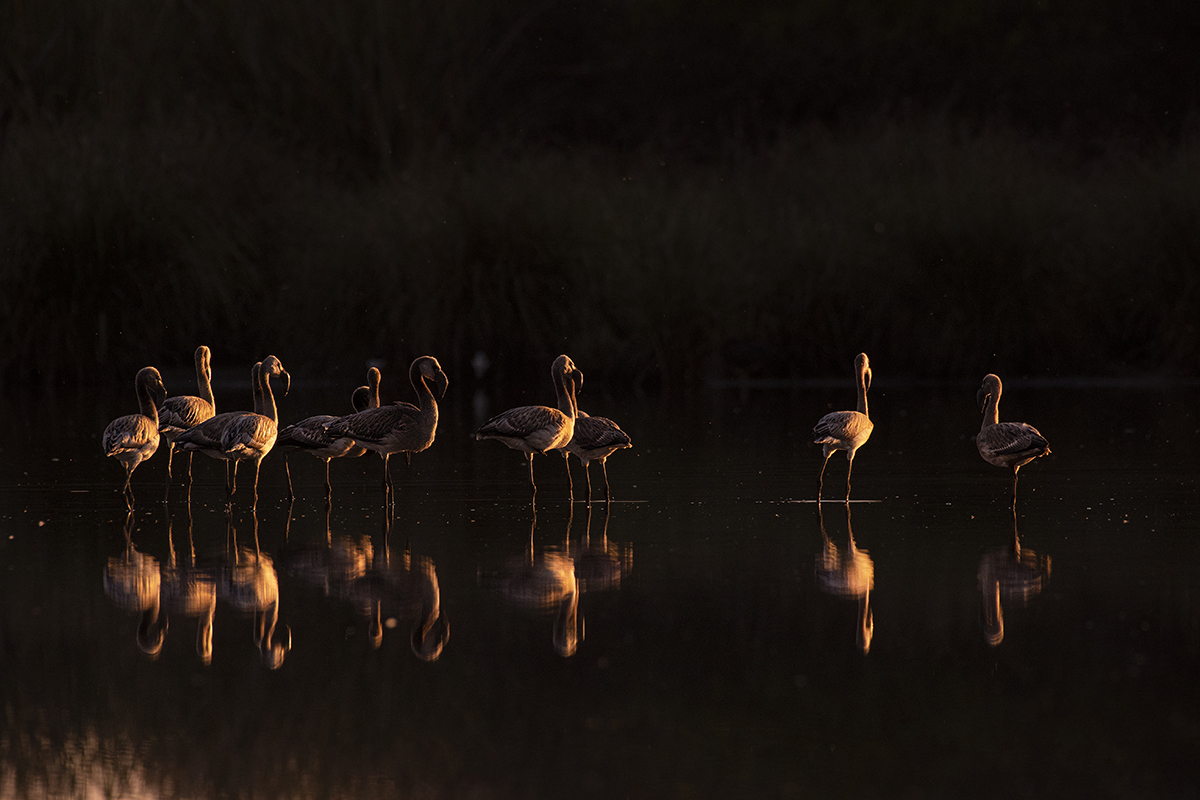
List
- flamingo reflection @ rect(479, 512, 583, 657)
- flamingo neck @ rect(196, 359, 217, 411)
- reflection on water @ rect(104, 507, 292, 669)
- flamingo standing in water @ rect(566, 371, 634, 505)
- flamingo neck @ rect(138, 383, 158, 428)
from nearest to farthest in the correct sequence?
reflection on water @ rect(104, 507, 292, 669), flamingo reflection @ rect(479, 512, 583, 657), flamingo standing in water @ rect(566, 371, 634, 505), flamingo neck @ rect(138, 383, 158, 428), flamingo neck @ rect(196, 359, 217, 411)

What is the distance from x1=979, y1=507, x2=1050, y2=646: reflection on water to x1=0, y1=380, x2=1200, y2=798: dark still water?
0.02 meters

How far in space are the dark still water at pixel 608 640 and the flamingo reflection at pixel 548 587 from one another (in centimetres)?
3

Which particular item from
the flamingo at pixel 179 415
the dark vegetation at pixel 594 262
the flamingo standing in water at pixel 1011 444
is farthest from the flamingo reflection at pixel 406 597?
the dark vegetation at pixel 594 262

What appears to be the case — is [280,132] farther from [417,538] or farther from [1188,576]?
[1188,576]

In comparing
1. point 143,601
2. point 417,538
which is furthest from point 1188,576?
point 143,601

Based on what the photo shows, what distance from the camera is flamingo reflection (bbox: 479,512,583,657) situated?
745 cm

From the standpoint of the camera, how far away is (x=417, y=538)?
10203 mm

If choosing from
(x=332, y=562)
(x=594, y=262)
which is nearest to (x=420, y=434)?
(x=332, y=562)

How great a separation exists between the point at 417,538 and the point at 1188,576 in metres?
4.06

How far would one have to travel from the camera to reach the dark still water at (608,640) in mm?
5562

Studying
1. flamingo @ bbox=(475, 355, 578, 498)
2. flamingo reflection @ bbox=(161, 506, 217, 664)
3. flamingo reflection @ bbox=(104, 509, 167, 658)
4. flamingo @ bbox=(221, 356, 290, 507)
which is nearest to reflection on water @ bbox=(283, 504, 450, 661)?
flamingo reflection @ bbox=(161, 506, 217, 664)

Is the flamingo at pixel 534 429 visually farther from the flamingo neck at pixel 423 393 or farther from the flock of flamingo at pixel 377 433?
the flamingo neck at pixel 423 393

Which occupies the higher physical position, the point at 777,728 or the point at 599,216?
the point at 599,216

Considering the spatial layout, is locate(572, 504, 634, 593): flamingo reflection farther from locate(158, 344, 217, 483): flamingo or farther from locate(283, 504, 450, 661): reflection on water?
locate(158, 344, 217, 483): flamingo
